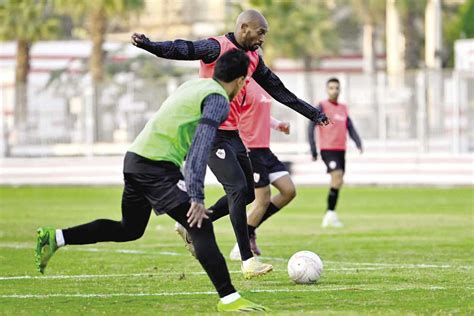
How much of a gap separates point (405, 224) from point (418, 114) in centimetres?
1671

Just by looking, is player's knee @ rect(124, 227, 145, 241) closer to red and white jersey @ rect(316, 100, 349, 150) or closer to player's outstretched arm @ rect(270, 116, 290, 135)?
player's outstretched arm @ rect(270, 116, 290, 135)

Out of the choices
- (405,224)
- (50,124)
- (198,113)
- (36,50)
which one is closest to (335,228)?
(405,224)

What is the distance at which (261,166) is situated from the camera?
16.0 metres

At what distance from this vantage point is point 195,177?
1022cm

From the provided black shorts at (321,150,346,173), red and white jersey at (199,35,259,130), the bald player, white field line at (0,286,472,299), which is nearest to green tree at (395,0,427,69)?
black shorts at (321,150,346,173)

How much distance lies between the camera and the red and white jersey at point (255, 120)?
16156 millimetres

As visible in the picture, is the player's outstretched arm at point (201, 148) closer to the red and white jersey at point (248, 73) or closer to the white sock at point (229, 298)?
the white sock at point (229, 298)

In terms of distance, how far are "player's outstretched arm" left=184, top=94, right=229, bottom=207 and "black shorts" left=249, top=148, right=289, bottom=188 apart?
5.57 metres

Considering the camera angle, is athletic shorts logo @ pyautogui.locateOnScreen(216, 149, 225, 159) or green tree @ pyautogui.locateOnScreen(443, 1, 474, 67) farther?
green tree @ pyautogui.locateOnScreen(443, 1, 474, 67)

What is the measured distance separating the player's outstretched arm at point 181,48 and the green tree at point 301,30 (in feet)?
169

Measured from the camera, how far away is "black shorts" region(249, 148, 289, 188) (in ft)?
52.2

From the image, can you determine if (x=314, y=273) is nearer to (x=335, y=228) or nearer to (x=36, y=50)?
(x=335, y=228)

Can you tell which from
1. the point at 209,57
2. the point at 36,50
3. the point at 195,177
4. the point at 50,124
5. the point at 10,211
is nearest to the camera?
the point at 195,177

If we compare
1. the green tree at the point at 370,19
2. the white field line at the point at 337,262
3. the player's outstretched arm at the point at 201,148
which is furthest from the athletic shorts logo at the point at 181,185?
the green tree at the point at 370,19
